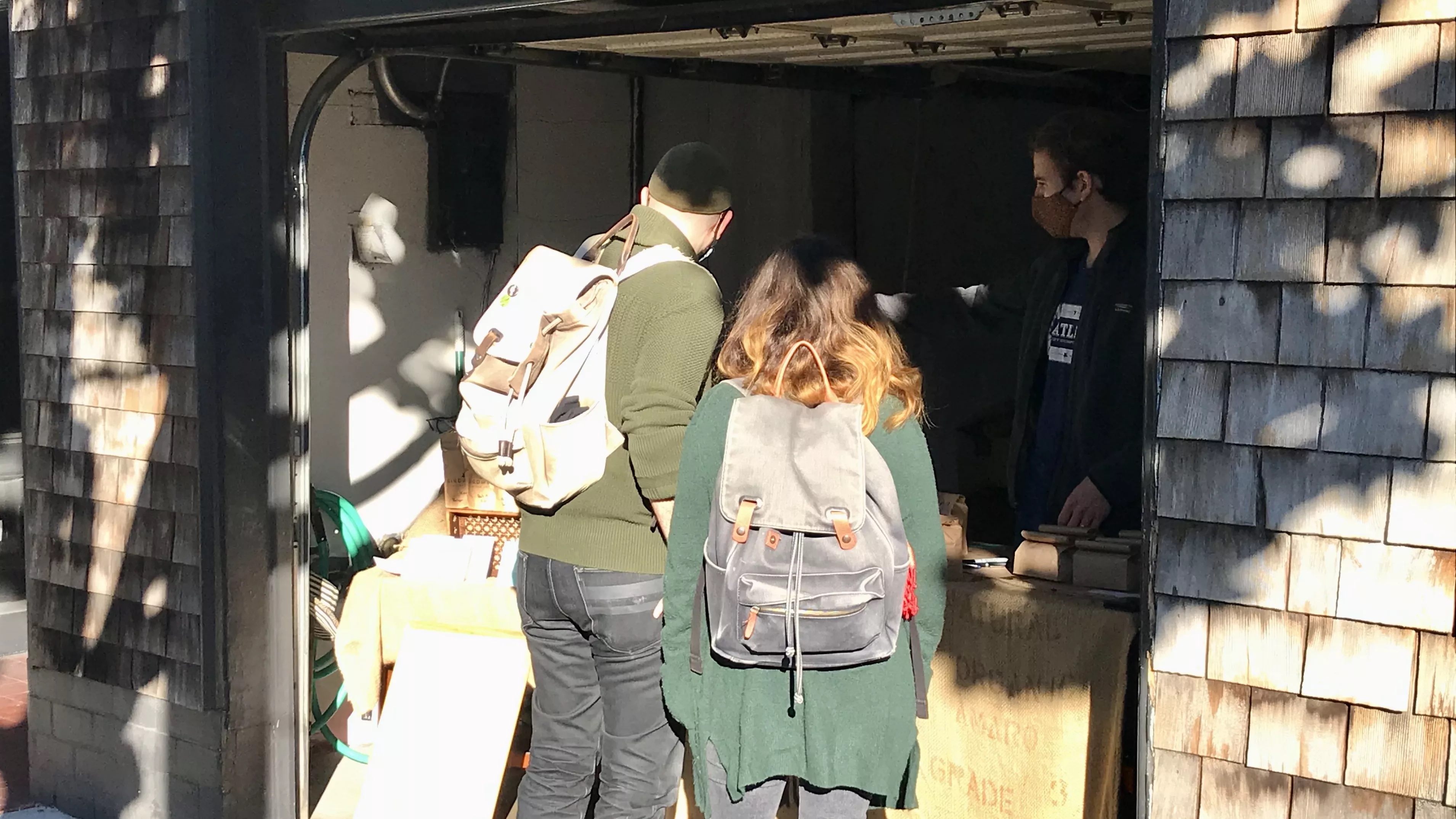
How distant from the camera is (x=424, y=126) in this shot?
6016mm

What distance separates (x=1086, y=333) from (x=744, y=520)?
1.44m

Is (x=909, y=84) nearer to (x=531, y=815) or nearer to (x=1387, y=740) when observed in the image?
(x=531, y=815)

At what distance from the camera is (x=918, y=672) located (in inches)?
118

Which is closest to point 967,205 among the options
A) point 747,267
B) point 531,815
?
point 747,267

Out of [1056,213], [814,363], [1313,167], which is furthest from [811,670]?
[1056,213]

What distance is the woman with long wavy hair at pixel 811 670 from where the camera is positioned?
9.45 ft

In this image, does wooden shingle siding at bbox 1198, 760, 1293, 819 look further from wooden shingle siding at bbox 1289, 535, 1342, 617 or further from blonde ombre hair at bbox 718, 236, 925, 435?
blonde ombre hair at bbox 718, 236, 925, 435

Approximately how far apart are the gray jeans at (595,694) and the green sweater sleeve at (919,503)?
2.05 feet

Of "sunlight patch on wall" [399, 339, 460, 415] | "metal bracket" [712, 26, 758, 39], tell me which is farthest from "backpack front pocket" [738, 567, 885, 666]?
"sunlight patch on wall" [399, 339, 460, 415]

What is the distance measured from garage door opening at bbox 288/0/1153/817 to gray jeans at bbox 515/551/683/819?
1.76 meters

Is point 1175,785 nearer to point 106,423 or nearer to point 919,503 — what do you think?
point 919,503

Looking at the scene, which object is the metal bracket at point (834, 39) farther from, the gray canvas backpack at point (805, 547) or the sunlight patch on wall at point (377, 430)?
the sunlight patch on wall at point (377, 430)

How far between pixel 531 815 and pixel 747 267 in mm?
3290

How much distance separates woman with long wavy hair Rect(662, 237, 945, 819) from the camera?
288 centimetres
